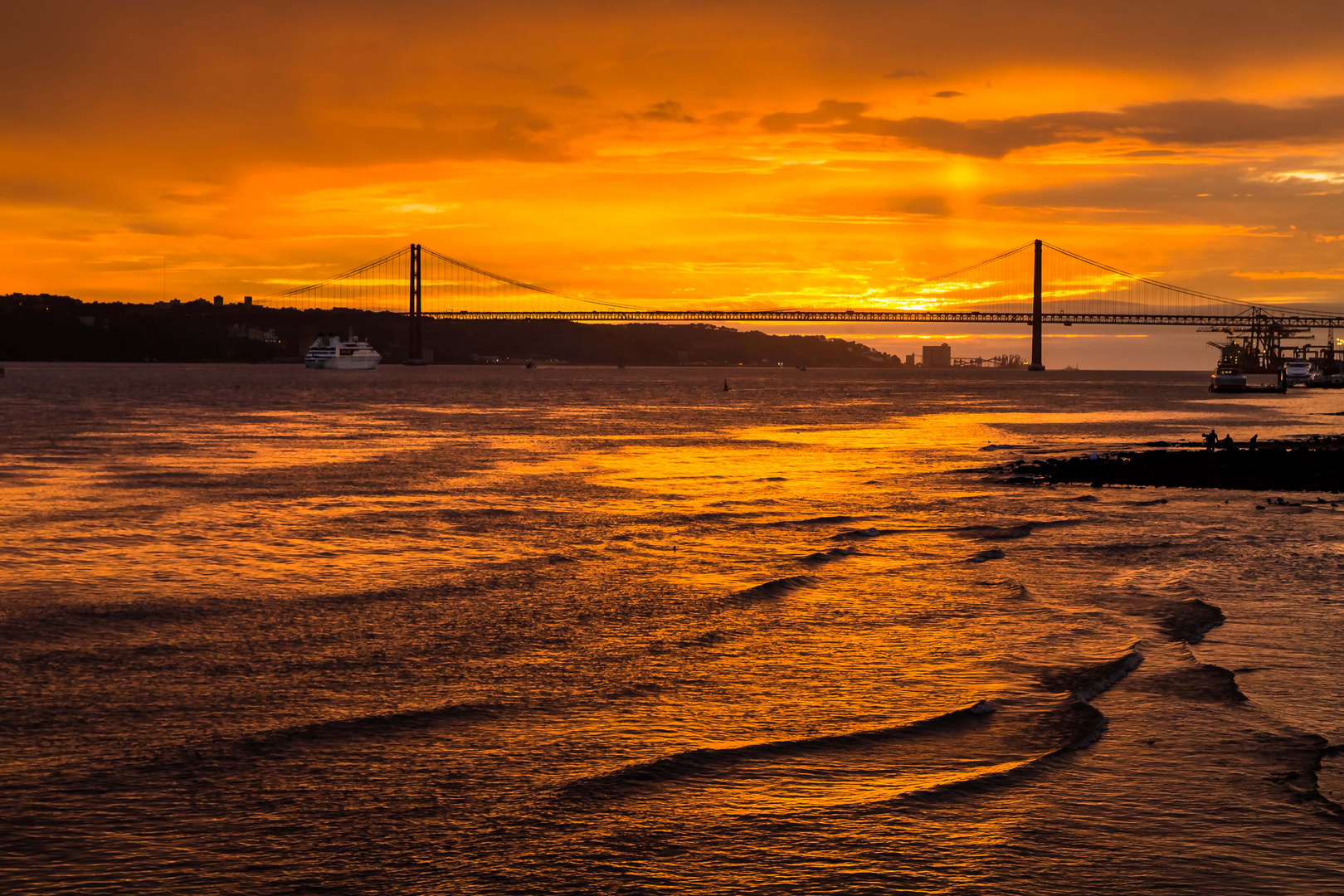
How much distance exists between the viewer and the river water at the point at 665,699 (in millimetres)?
6785

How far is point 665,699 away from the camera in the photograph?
10.1 meters

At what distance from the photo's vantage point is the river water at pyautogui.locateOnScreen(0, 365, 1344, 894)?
6.79 meters

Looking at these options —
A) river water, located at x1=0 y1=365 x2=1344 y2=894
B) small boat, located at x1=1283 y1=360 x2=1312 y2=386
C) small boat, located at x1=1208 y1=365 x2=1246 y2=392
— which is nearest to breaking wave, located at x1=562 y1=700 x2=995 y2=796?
river water, located at x1=0 y1=365 x2=1344 y2=894

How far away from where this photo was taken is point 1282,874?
21.5 ft

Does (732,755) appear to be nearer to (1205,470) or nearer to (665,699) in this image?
(665,699)

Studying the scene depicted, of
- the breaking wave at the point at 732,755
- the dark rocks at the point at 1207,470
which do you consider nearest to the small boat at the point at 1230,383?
the dark rocks at the point at 1207,470

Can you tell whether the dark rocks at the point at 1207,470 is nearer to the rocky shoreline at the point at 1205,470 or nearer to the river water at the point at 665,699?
the rocky shoreline at the point at 1205,470

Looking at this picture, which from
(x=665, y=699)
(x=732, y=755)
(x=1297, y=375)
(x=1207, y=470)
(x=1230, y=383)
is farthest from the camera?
(x=1297, y=375)

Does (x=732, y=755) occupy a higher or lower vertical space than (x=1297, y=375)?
lower

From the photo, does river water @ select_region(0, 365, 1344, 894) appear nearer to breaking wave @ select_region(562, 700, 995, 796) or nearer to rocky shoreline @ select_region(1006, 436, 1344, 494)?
Result: breaking wave @ select_region(562, 700, 995, 796)

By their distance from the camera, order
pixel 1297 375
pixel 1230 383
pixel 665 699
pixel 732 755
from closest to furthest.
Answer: pixel 732 755, pixel 665 699, pixel 1230 383, pixel 1297 375

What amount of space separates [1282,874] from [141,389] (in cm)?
12229

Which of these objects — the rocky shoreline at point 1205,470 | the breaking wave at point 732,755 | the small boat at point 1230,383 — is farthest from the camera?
the small boat at point 1230,383

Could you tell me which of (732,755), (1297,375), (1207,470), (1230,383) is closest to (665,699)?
(732,755)
